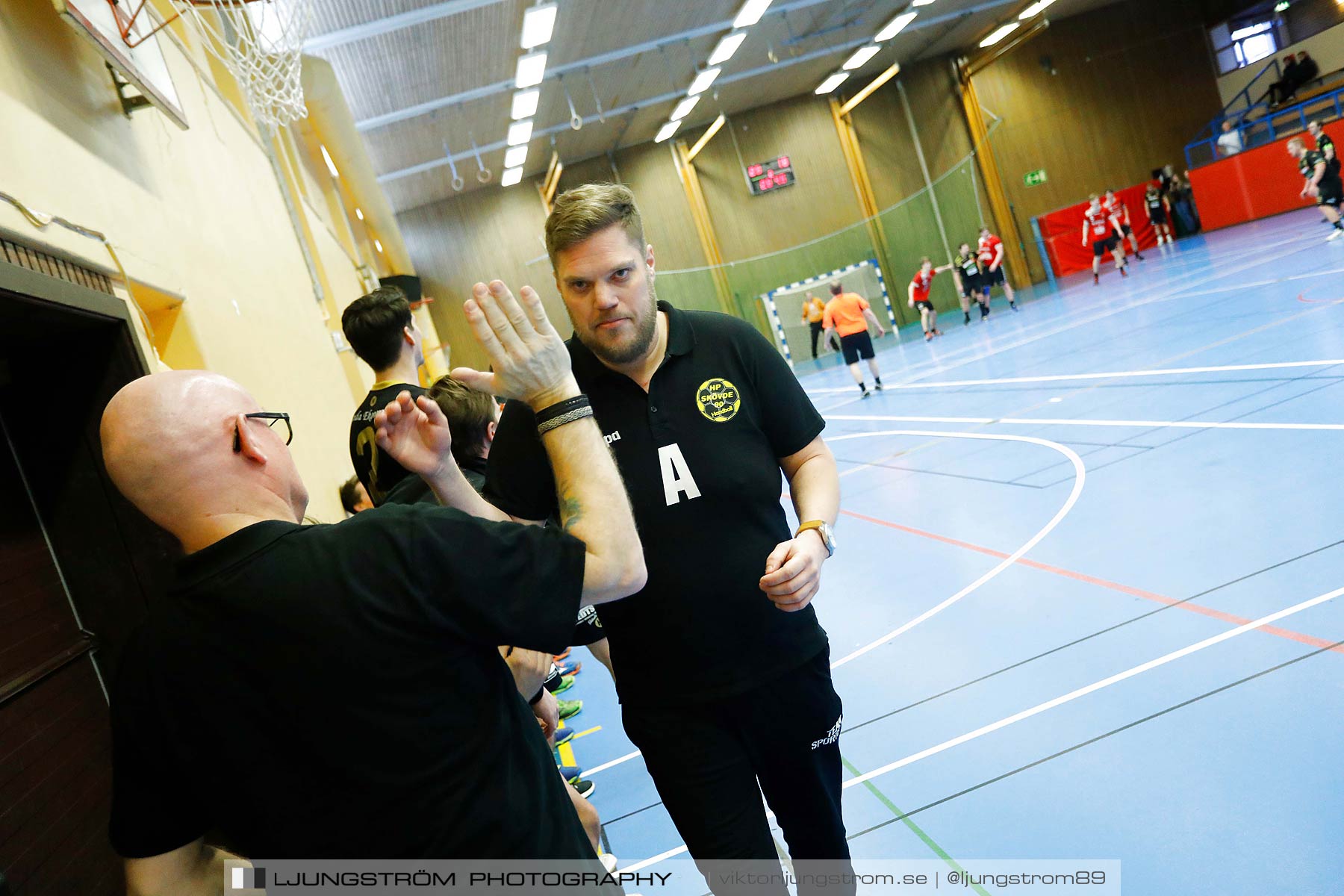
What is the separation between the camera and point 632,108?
20.2m

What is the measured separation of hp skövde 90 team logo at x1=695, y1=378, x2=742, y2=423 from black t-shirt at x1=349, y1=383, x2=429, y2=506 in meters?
1.02

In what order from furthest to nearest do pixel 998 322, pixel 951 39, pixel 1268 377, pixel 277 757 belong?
pixel 951 39 → pixel 998 322 → pixel 1268 377 → pixel 277 757

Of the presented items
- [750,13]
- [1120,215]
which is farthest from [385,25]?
[1120,215]

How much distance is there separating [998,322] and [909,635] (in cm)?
1602

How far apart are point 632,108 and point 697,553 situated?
1973 cm

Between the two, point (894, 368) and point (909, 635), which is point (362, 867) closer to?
point (909, 635)

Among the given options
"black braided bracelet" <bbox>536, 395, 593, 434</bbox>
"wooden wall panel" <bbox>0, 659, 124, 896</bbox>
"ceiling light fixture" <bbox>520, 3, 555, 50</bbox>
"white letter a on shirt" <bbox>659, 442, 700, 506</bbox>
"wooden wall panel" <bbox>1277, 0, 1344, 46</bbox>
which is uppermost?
"ceiling light fixture" <bbox>520, 3, 555, 50</bbox>

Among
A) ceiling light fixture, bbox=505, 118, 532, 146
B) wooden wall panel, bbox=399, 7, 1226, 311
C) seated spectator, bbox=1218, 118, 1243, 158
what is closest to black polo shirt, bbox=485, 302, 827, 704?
ceiling light fixture, bbox=505, 118, 532, 146

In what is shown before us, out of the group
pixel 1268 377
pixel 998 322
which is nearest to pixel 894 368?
pixel 998 322

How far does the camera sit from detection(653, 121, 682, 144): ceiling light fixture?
72.5 ft

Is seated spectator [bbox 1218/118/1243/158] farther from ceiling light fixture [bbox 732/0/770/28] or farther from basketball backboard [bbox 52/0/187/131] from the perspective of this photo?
basketball backboard [bbox 52/0/187/131]

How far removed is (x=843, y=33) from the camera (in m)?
20.3

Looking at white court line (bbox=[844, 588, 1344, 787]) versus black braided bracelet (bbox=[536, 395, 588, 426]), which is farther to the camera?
white court line (bbox=[844, 588, 1344, 787])

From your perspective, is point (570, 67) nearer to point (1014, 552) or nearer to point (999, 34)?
point (999, 34)
